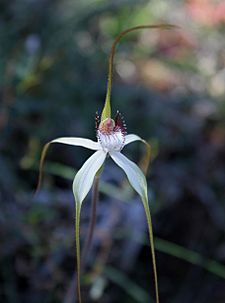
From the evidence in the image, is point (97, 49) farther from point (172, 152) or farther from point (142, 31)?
point (142, 31)

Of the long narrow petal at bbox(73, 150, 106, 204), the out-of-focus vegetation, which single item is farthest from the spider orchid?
the out-of-focus vegetation

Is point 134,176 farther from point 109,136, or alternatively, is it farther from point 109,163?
point 109,163

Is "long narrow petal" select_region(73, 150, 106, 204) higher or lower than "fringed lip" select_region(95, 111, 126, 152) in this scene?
lower

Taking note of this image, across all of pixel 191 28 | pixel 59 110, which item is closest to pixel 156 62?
pixel 191 28

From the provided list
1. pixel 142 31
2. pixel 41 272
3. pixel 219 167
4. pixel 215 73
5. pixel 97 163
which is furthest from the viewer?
pixel 142 31

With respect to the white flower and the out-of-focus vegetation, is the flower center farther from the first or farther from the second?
the out-of-focus vegetation

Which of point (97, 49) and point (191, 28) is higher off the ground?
point (191, 28)

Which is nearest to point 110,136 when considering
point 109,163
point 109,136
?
point 109,136
